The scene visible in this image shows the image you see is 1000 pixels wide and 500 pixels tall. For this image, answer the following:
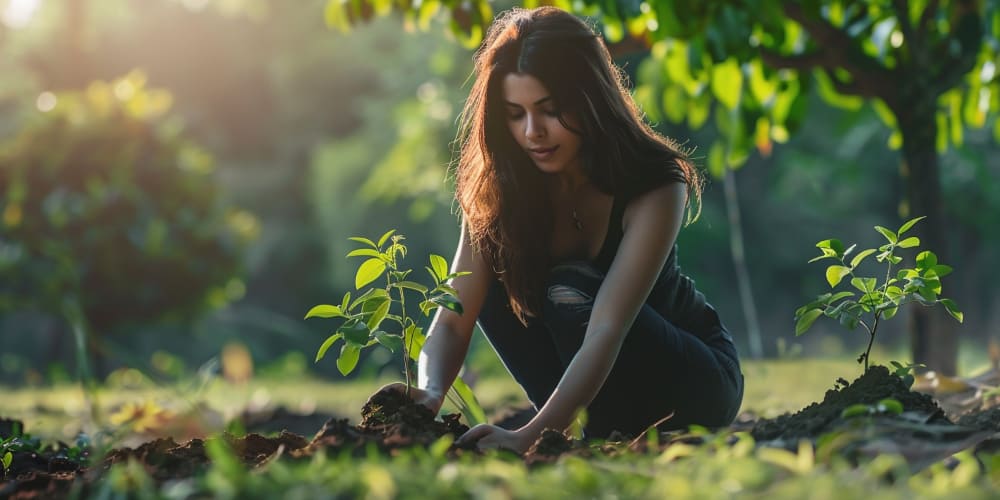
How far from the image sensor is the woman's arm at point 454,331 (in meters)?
2.38

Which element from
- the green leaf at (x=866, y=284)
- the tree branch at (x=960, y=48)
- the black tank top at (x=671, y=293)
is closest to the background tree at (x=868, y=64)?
the tree branch at (x=960, y=48)

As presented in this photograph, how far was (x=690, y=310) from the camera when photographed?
274 cm

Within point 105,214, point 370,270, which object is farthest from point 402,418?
point 105,214

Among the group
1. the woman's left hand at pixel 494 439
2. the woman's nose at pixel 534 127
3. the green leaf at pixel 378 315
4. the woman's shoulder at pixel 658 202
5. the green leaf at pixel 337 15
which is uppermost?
the green leaf at pixel 337 15

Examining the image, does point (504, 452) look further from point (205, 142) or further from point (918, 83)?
point (205, 142)

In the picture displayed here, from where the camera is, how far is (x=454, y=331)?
2504 mm

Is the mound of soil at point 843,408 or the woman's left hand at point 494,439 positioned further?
the woman's left hand at point 494,439

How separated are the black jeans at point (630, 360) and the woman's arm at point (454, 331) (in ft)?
0.22

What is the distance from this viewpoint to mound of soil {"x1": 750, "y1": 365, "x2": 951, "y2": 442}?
1737 millimetres

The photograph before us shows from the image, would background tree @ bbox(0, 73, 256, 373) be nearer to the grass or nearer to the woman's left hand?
the woman's left hand

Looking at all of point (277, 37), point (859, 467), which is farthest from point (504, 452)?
point (277, 37)

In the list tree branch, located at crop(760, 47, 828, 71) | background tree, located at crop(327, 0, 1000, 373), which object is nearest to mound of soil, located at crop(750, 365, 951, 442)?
background tree, located at crop(327, 0, 1000, 373)

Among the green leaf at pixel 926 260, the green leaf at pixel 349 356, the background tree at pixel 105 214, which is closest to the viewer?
the green leaf at pixel 349 356

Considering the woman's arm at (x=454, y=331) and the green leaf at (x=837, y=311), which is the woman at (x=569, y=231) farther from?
the green leaf at (x=837, y=311)
